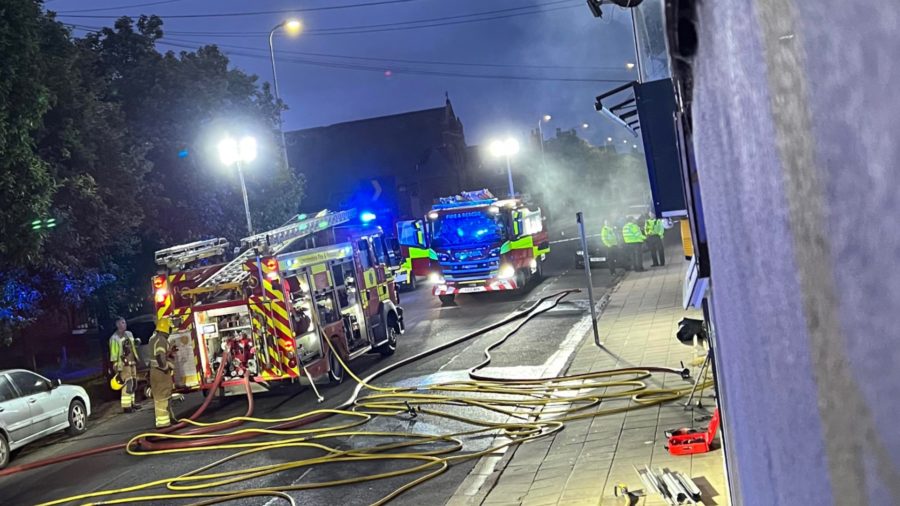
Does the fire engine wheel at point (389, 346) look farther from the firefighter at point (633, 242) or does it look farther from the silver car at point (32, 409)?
the firefighter at point (633, 242)

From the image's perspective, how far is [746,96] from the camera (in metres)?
1.47

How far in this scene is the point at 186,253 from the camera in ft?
49.4

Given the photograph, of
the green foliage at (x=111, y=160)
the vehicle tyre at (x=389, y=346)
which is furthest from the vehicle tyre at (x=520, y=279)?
the green foliage at (x=111, y=160)

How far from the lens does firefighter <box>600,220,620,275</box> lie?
26.6 m

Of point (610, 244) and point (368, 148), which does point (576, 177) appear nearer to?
point (368, 148)

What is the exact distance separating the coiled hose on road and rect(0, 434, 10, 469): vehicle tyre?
1.85 metres

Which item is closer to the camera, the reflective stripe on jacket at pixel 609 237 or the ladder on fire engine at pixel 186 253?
the ladder on fire engine at pixel 186 253

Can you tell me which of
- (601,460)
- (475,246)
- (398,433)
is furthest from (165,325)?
(475,246)

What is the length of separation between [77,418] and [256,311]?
3611mm

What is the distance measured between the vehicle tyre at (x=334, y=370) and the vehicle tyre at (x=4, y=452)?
195 inches

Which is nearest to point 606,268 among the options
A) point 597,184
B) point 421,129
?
point 421,129

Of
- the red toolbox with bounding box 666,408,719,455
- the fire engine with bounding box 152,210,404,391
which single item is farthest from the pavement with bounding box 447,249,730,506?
the fire engine with bounding box 152,210,404,391

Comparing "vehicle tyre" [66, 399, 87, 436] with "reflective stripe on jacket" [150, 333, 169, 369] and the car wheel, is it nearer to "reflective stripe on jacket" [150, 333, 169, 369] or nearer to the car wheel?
"reflective stripe on jacket" [150, 333, 169, 369]

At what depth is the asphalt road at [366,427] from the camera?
8.86 m
